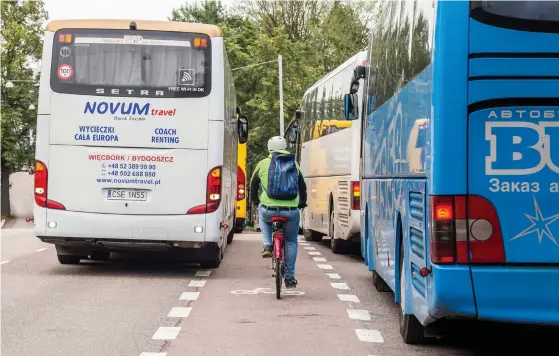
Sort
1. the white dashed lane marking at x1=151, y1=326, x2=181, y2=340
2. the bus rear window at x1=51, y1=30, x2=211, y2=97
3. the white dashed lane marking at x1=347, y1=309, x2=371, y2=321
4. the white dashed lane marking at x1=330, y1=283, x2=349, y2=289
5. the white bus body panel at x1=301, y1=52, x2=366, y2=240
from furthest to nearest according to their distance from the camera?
Result: 1. the white bus body panel at x1=301, y1=52, x2=366, y2=240
2. the bus rear window at x1=51, y1=30, x2=211, y2=97
3. the white dashed lane marking at x1=330, y1=283, x2=349, y2=289
4. the white dashed lane marking at x1=347, y1=309, x2=371, y2=321
5. the white dashed lane marking at x1=151, y1=326, x2=181, y2=340

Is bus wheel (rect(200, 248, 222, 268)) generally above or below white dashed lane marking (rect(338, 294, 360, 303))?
above

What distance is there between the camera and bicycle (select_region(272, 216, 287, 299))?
13.4 metres

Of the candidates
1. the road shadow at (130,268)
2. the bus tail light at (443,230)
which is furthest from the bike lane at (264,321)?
the bus tail light at (443,230)

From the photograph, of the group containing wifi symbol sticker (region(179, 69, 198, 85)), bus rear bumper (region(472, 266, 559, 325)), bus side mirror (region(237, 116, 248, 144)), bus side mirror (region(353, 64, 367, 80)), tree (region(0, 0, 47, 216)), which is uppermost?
tree (region(0, 0, 47, 216))

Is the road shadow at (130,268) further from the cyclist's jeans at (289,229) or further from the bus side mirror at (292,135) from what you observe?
the bus side mirror at (292,135)

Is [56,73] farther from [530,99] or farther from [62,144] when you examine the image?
[530,99]

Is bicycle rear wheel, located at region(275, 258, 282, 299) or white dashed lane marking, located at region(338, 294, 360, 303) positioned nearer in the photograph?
bicycle rear wheel, located at region(275, 258, 282, 299)

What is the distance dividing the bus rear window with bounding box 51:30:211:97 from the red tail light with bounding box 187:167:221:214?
115cm

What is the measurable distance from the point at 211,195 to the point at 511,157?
8810 mm

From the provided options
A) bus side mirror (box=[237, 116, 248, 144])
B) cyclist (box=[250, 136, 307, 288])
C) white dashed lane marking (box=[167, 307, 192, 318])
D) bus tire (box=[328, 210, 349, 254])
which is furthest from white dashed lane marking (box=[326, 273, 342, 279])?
bus side mirror (box=[237, 116, 248, 144])

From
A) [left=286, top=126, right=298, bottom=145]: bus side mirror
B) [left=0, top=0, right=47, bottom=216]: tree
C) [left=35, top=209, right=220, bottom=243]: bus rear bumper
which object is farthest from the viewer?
[left=0, top=0, right=47, bottom=216]: tree

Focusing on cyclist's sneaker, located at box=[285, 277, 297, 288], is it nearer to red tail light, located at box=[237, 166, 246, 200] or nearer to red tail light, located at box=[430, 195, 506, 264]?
red tail light, located at box=[430, 195, 506, 264]

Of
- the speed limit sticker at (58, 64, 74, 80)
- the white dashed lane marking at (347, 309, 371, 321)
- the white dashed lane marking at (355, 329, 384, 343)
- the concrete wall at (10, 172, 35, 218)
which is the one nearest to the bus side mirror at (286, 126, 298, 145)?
the speed limit sticker at (58, 64, 74, 80)

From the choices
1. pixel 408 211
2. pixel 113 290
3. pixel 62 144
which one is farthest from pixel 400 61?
pixel 62 144
